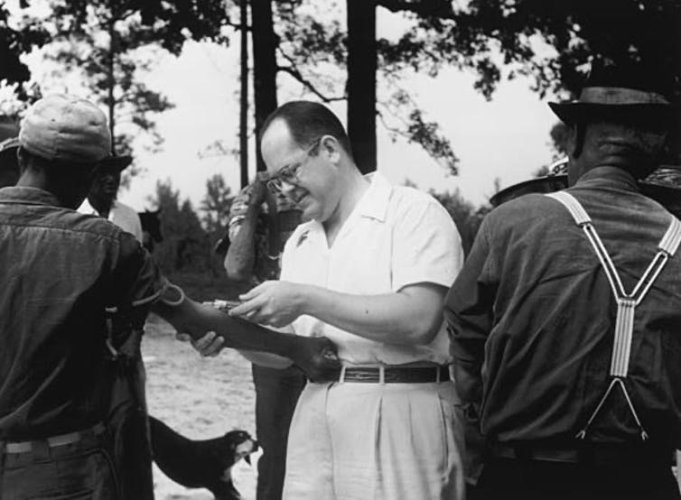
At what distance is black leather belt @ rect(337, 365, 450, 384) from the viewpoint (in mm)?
3197

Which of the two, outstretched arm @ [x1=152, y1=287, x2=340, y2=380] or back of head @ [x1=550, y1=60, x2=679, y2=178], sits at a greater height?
back of head @ [x1=550, y1=60, x2=679, y2=178]

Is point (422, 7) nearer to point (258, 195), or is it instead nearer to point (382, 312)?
point (258, 195)

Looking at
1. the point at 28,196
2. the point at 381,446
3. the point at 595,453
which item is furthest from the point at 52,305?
the point at 595,453

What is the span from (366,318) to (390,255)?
0.84 feet

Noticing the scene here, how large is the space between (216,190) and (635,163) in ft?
99.9

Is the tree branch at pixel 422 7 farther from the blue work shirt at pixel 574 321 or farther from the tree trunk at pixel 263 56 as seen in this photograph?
the blue work shirt at pixel 574 321

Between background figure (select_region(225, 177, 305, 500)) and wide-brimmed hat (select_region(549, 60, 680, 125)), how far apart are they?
2.14 m

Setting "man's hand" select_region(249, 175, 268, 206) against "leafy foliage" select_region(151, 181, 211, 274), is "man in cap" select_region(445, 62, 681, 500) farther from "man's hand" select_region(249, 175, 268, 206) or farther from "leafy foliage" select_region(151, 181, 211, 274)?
"leafy foliage" select_region(151, 181, 211, 274)

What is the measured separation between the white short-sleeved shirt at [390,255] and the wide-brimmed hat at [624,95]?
1.80 feet

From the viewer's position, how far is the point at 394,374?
320cm

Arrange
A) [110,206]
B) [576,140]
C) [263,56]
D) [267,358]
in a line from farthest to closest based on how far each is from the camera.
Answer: [263,56]
[110,206]
[267,358]
[576,140]

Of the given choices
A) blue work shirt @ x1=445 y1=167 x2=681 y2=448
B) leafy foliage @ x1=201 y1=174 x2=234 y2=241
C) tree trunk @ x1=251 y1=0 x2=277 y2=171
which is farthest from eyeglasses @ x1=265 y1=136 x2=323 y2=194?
leafy foliage @ x1=201 y1=174 x2=234 y2=241

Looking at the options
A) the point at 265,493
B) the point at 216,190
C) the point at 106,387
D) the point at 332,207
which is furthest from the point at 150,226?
the point at 216,190

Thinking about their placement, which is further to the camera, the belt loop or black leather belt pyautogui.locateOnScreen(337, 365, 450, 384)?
black leather belt pyautogui.locateOnScreen(337, 365, 450, 384)
